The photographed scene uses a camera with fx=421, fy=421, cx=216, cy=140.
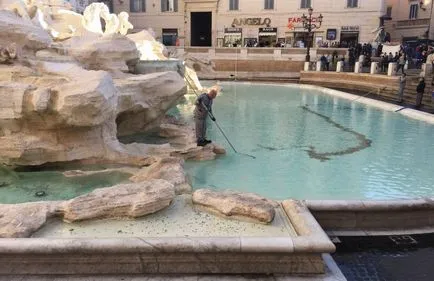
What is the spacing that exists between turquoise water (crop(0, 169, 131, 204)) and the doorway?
116 feet

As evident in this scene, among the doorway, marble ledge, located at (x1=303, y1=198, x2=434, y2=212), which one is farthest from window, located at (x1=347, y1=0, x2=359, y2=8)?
marble ledge, located at (x1=303, y1=198, x2=434, y2=212)

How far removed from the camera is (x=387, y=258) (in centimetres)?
474

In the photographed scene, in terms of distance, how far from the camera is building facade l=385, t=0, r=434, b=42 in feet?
122

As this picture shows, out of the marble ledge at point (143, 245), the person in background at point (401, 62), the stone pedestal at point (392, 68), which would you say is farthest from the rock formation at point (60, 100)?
the person in background at point (401, 62)

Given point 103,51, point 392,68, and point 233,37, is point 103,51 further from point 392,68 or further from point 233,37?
point 233,37

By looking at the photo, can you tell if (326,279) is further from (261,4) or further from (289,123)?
(261,4)

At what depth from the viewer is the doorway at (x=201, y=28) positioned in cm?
4069

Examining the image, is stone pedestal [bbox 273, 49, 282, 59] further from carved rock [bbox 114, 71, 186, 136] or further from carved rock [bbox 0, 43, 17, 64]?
carved rock [bbox 0, 43, 17, 64]

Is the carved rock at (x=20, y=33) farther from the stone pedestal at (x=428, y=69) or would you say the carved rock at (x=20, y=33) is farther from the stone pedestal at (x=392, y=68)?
the stone pedestal at (x=392, y=68)

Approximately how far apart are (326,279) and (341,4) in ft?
121

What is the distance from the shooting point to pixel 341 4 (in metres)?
37.1

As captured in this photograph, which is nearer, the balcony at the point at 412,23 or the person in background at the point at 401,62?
the person in background at the point at 401,62

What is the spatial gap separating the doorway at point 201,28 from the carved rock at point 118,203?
37646 millimetres

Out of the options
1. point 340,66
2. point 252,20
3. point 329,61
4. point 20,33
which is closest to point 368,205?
point 20,33
